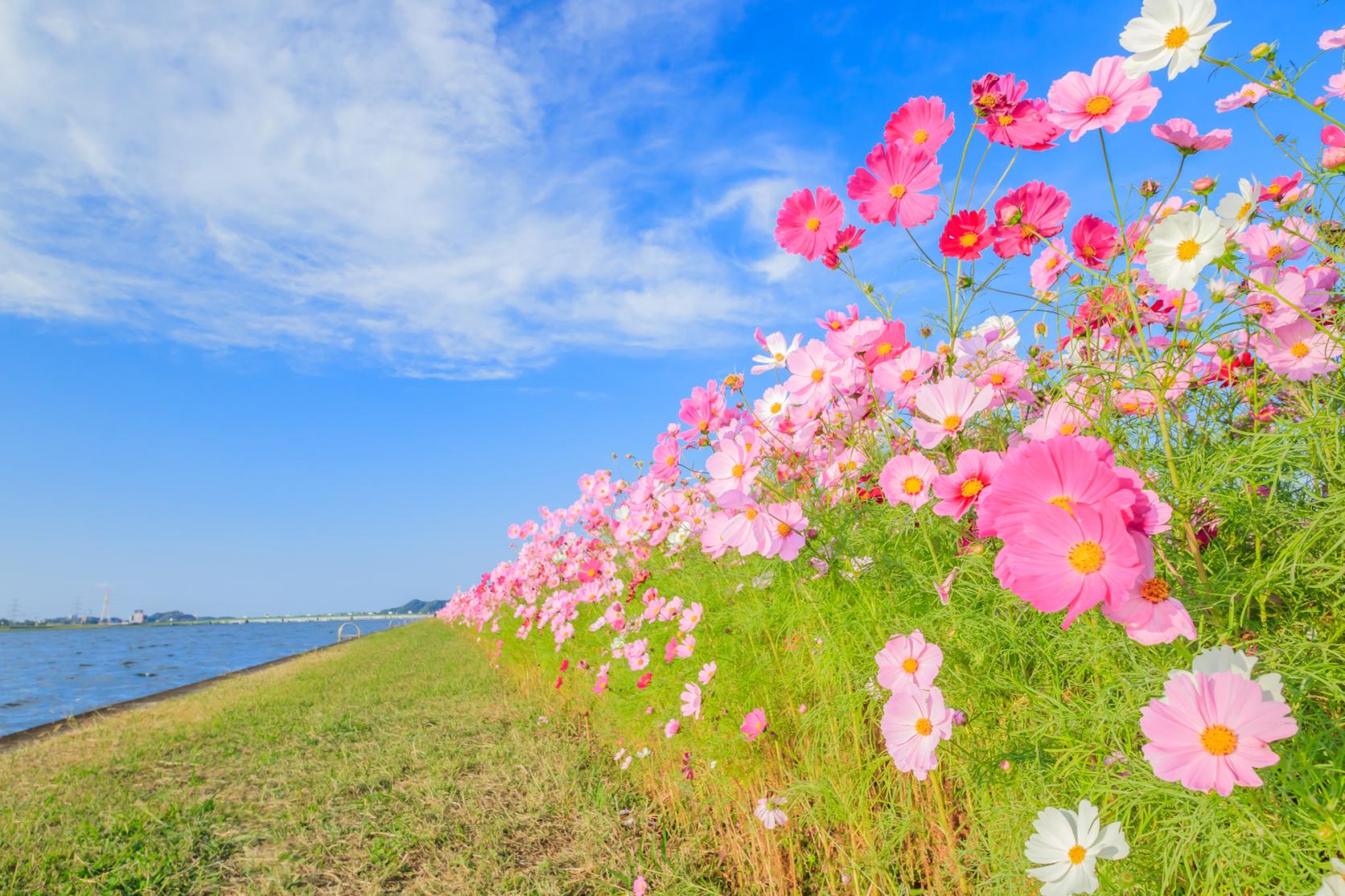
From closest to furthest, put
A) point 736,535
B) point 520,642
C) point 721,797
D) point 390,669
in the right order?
point 736,535
point 721,797
point 520,642
point 390,669

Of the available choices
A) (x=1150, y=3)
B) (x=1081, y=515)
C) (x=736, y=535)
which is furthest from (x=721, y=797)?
(x=1150, y=3)

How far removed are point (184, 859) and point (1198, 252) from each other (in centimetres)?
370

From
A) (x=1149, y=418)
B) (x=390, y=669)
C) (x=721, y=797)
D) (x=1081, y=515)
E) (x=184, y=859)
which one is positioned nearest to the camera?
(x=1081, y=515)

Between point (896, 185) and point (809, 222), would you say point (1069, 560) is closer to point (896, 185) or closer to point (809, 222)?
point (896, 185)

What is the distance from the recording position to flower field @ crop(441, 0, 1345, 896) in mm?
795

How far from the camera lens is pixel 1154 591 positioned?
31.3 inches

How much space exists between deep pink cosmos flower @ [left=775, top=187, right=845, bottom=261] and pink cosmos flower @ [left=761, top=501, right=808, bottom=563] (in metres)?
0.50

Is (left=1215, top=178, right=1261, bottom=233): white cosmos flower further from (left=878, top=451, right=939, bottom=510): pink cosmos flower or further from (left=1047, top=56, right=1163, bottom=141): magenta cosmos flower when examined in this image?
(left=878, top=451, right=939, bottom=510): pink cosmos flower

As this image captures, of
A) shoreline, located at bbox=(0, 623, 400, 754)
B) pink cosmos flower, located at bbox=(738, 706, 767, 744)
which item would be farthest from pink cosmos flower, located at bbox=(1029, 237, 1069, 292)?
shoreline, located at bbox=(0, 623, 400, 754)

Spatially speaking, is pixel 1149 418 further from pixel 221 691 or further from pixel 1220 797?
pixel 221 691

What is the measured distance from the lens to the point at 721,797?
2.39 metres

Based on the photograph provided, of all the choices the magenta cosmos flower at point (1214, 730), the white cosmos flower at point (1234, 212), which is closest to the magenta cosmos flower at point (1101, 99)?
the white cosmos flower at point (1234, 212)

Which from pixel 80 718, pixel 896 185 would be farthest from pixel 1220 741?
pixel 80 718

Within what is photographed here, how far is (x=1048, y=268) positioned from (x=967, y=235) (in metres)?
0.29
